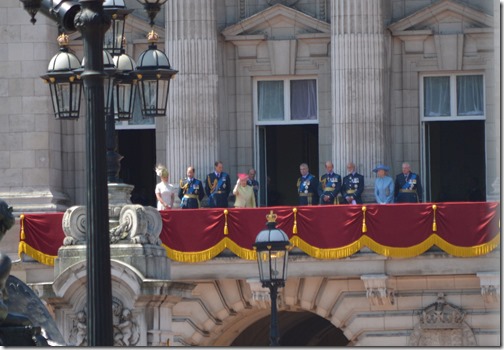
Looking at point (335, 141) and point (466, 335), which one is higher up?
point (335, 141)

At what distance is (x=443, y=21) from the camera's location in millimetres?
58594

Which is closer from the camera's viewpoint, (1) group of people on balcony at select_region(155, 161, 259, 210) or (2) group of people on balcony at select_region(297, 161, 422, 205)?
(1) group of people on balcony at select_region(155, 161, 259, 210)

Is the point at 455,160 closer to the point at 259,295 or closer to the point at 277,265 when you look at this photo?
the point at 259,295

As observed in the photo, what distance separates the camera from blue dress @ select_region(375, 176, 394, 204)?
5488 cm

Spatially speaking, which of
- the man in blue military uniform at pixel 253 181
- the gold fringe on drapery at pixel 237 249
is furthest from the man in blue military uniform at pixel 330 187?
the gold fringe on drapery at pixel 237 249

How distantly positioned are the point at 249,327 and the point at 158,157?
478 centimetres

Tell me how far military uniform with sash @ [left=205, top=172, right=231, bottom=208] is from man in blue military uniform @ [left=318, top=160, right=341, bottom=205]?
2101mm

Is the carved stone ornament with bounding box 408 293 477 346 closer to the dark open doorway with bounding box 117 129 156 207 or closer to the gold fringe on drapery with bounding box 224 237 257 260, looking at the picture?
the gold fringe on drapery with bounding box 224 237 257 260

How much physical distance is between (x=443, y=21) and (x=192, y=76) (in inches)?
235

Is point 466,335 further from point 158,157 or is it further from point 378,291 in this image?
point 158,157

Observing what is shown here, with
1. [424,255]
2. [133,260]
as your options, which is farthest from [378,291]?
[133,260]

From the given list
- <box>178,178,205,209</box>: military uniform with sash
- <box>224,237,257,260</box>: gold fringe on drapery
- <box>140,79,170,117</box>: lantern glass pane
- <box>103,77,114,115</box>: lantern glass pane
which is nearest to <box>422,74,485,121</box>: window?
<box>178,178,205,209</box>: military uniform with sash

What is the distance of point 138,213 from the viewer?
35156 millimetres

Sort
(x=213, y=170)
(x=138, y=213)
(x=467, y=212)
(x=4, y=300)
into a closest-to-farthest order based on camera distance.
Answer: (x=4, y=300) < (x=138, y=213) < (x=467, y=212) < (x=213, y=170)
